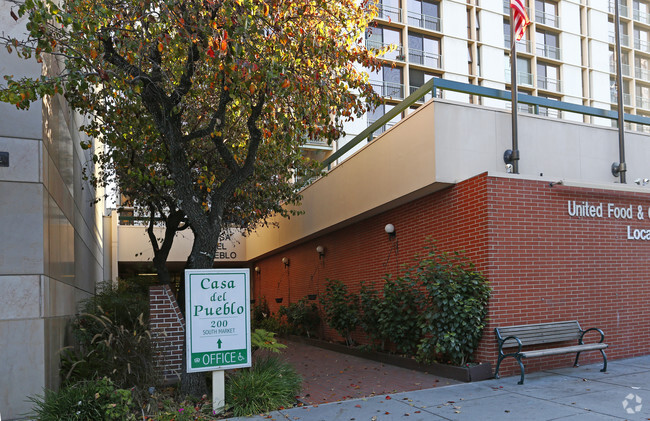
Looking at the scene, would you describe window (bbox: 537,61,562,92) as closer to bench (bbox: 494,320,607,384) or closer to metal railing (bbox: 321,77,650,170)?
metal railing (bbox: 321,77,650,170)

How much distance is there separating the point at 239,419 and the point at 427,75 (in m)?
30.5

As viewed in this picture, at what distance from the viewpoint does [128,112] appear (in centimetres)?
1036

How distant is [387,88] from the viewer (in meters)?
32.6

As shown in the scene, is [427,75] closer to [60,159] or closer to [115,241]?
[115,241]

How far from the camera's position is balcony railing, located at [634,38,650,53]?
45562mm

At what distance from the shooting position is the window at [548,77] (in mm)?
39250

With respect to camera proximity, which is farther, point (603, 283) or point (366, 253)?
point (366, 253)

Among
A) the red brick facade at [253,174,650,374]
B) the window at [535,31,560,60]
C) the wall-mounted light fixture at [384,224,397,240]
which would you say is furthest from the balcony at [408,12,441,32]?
the red brick facade at [253,174,650,374]

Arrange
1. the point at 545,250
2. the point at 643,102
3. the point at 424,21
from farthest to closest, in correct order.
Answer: the point at 643,102 < the point at 424,21 < the point at 545,250

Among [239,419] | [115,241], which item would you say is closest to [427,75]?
[115,241]

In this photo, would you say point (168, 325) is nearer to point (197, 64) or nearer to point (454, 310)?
point (197, 64)

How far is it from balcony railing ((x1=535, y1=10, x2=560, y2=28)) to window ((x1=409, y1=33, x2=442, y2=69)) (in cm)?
909

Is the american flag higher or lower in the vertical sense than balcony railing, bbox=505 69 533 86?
lower

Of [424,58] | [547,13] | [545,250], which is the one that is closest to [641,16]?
[547,13]
